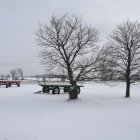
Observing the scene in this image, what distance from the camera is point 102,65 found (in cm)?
2267

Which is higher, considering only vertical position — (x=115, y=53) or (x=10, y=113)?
(x=115, y=53)

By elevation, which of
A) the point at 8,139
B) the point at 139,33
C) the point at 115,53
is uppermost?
the point at 139,33

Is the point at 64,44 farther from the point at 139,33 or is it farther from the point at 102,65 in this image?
the point at 139,33

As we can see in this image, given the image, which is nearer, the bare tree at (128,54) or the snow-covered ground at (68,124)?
the snow-covered ground at (68,124)

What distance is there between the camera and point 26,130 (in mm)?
12125

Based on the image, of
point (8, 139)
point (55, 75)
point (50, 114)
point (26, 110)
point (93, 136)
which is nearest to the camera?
point (8, 139)

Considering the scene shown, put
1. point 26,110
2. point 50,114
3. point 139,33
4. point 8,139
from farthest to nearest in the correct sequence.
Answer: point 139,33 < point 26,110 < point 50,114 < point 8,139

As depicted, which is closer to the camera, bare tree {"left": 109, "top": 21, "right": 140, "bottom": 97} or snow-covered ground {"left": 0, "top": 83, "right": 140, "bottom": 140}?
snow-covered ground {"left": 0, "top": 83, "right": 140, "bottom": 140}

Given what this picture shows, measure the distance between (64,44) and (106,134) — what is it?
12750mm

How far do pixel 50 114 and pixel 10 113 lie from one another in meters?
2.20

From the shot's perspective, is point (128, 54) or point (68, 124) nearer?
point (68, 124)

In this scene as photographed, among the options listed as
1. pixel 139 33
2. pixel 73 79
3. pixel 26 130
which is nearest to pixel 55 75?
pixel 73 79

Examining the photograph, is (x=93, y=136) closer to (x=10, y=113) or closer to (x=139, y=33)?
(x=10, y=113)

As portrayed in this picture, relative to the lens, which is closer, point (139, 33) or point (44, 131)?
point (44, 131)
